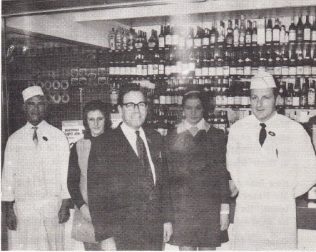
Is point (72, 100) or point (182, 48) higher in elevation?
point (182, 48)

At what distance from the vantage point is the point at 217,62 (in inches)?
179

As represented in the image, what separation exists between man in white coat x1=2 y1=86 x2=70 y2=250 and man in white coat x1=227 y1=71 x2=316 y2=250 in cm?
124

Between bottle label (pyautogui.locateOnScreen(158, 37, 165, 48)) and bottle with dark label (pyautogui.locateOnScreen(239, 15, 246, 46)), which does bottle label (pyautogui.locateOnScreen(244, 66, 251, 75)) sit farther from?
bottle label (pyautogui.locateOnScreen(158, 37, 165, 48))

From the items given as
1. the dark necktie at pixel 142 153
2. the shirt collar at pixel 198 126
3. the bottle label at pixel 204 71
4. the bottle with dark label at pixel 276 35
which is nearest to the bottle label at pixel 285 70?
the bottle with dark label at pixel 276 35

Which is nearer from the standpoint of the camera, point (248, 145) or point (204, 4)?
point (248, 145)

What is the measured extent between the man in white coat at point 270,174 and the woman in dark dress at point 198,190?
0.43ft

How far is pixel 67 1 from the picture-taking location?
8.77 feet

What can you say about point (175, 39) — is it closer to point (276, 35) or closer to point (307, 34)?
point (276, 35)

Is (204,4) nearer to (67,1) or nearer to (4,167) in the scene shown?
(67,1)

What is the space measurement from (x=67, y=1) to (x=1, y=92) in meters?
→ 0.84

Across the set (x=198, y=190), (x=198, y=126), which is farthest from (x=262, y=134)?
(x=198, y=190)

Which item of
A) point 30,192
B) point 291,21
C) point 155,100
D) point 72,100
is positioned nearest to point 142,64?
point 155,100

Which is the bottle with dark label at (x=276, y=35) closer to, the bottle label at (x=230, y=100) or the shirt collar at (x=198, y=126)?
the bottle label at (x=230, y=100)

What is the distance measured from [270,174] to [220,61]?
2.40 m
